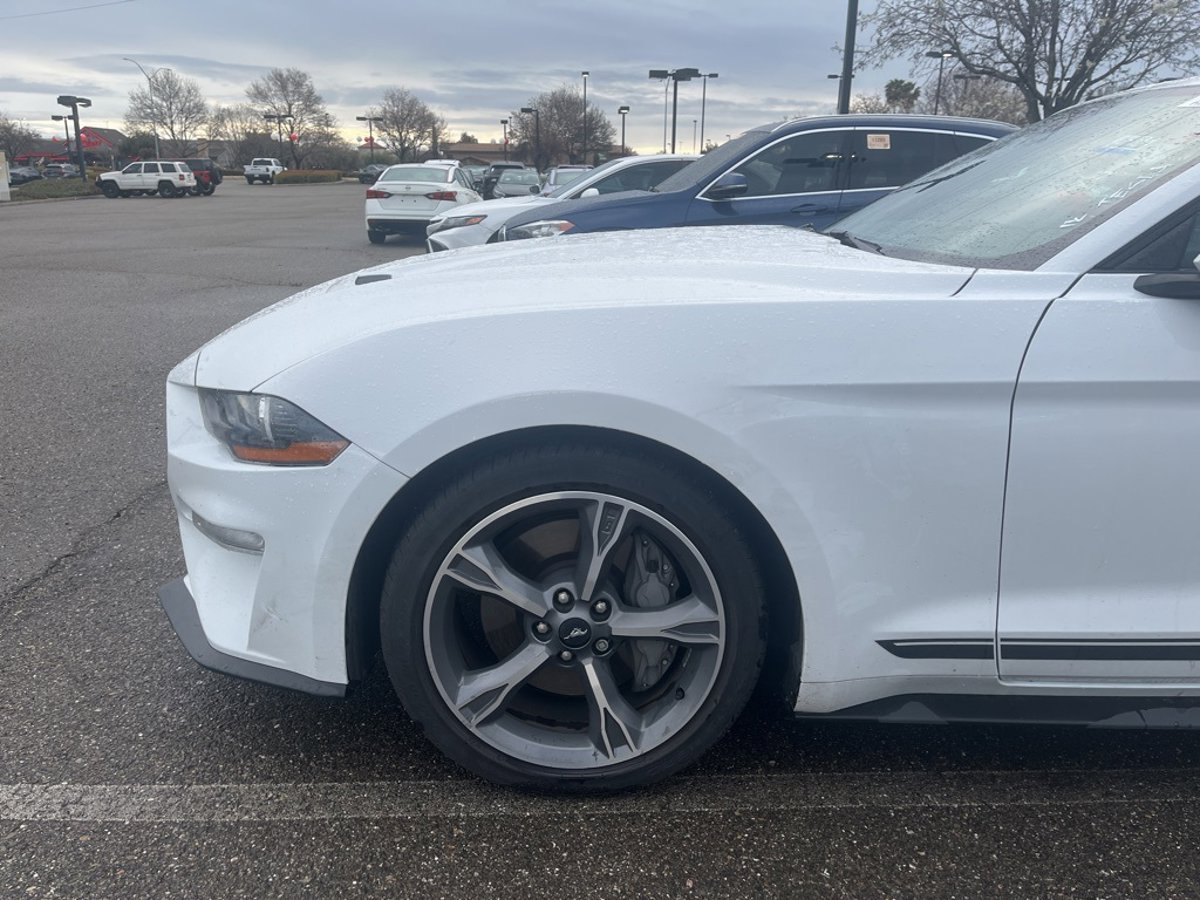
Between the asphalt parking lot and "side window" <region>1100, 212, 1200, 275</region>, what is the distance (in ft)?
4.00

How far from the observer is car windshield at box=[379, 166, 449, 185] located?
1675 cm

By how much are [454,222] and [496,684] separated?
354 inches

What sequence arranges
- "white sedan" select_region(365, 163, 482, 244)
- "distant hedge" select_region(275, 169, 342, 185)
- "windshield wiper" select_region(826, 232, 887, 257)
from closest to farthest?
"windshield wiper" select_region(826, 232, 887, 257), "white sedan" select_region(365, 163, 482, 244), "distant hedge" select_region(275, 169, 342, 185)

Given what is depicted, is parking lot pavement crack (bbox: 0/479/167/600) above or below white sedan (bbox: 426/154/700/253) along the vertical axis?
below

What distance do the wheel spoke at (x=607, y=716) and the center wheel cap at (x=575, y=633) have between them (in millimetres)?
49

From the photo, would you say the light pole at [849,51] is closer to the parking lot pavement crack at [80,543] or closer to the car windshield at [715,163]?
the car windshield at [715,163]

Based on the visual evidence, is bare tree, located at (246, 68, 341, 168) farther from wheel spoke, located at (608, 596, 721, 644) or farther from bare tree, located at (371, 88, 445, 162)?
wheel spoke, located at (608, 596, 721, 644)

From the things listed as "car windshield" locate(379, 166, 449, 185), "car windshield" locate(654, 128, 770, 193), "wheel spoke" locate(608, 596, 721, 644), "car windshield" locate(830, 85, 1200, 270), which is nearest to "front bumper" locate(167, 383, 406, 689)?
"wheel spoke" locate(608, 596, 721, 644)

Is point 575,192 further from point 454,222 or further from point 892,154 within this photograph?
point 892,154

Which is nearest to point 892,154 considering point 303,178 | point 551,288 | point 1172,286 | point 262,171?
point 1172,286

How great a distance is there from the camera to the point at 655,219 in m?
6.68

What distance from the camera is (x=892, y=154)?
7.06 m

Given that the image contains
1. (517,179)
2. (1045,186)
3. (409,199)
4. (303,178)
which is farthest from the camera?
(303,178)

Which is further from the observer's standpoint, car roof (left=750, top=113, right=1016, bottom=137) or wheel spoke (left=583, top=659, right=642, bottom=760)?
car roof (left=750, top=113, right=1016, bottom=137)
